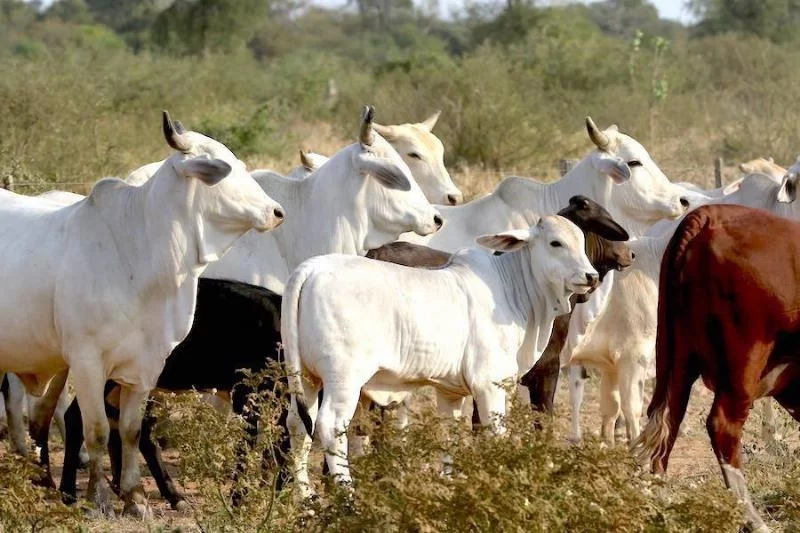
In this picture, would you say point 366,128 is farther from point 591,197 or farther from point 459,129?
point 459,129

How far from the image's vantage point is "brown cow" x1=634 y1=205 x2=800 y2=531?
22.2 ft

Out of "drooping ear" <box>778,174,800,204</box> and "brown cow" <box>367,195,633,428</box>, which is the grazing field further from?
"drooping ear" <box>778,174,800,204</box>

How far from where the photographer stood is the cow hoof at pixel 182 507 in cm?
761

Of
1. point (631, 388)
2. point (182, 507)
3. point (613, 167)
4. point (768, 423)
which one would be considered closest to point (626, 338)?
point (631, 388)

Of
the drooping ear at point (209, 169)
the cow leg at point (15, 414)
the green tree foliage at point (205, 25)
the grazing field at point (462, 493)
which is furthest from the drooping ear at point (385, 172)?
the green tree foliage at point (205, 25)

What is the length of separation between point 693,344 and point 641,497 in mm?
1848

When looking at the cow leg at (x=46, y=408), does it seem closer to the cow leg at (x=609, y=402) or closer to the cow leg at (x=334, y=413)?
the cow leg at (x=334, y=413)

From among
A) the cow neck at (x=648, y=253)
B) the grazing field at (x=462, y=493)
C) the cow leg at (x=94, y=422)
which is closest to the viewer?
the grazing field at (x=462, y=493)

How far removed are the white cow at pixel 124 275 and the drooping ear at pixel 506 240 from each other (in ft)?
3.22

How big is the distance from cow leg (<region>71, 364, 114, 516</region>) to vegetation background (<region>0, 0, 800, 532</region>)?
1.44 feet

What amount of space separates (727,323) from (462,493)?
2125 millimetres

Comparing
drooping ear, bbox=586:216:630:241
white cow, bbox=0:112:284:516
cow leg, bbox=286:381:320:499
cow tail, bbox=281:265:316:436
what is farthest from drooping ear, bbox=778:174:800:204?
cow tail, bbox=281:265:316:436

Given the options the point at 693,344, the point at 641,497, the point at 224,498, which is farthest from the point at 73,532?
the point at 693,344

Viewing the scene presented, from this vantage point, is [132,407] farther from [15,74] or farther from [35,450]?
[15,74]
